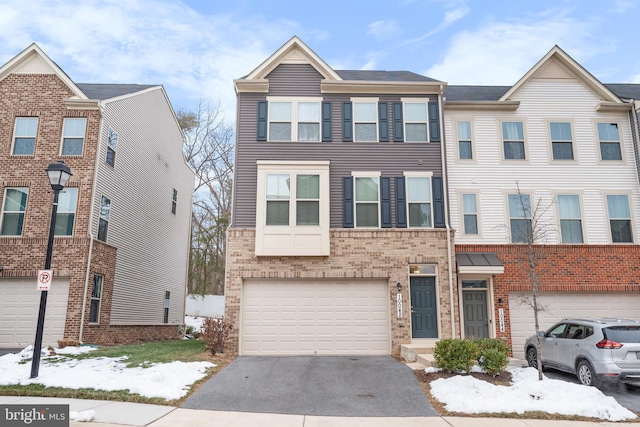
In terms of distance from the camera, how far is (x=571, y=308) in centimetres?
1567

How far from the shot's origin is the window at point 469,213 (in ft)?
52.7

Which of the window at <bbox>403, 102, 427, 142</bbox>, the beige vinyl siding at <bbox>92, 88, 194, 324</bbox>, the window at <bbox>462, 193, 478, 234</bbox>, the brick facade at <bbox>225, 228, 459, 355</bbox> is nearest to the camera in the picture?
the brick facade at <bbox>225, 228, 459, 355</bbox>

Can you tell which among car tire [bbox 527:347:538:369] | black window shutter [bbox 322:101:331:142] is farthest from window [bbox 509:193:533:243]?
black window shutter [bbox 322:101:331:142]

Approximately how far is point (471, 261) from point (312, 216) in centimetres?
528

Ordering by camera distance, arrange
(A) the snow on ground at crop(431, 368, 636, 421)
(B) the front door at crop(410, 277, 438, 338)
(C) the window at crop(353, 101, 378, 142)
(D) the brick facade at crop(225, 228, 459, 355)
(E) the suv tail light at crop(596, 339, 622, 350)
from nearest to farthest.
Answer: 1. (A) the snow on ground at crop(431, 368, 636, 421)
2. (E) the suv tail light at crop(596, 339, 622, 350)
3. (D) the brick facade at crop(225, 228, 459, 355)
4. (B) the front door at crop(410, 277, 438, 338)
5. (C) the window at crop(353, 101, 378, 142)

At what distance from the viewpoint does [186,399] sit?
29.2ft

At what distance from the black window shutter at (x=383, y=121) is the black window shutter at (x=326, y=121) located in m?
1.73

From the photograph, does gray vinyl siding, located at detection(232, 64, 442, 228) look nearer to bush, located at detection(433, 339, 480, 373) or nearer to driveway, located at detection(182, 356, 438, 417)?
driveway, located at detection(182, 356, 438, 417)

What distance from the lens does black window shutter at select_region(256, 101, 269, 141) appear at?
1582 cm

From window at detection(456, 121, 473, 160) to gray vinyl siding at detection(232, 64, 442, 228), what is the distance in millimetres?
1038

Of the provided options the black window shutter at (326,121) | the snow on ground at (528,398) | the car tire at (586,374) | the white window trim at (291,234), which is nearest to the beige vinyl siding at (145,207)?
the white window trim at (291,234)

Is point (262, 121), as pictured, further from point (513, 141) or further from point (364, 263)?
point (513, 141)

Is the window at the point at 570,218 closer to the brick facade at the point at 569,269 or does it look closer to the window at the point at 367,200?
the brick facade at the point at 569,269

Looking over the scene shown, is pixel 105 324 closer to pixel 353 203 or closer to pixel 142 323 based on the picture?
pixel 142 323
